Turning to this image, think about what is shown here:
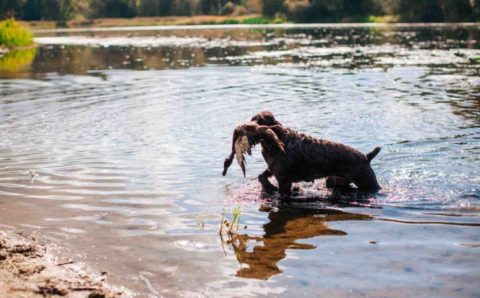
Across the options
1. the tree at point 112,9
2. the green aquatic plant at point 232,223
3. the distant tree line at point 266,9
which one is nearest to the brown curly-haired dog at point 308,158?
the green aquatic plant at point 232,223

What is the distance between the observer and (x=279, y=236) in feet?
20.7

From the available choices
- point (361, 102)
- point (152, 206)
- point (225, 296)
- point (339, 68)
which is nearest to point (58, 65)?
point (339, 68)

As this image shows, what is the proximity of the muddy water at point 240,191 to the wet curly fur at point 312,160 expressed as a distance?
32 cm

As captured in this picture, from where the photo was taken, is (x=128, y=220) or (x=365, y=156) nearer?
(x=128, y=220)

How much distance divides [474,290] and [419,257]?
804 mm

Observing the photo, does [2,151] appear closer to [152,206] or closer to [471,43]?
[152,206]

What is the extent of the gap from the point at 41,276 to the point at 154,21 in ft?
323

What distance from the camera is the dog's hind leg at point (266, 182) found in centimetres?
800

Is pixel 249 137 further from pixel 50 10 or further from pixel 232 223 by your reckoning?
pixel 50 10

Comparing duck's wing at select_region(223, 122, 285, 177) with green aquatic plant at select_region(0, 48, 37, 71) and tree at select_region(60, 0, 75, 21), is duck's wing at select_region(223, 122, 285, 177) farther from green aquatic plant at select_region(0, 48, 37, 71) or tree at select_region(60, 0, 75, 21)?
tree at select_region(60, 0, 75, 21)

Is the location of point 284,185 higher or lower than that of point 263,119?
lower

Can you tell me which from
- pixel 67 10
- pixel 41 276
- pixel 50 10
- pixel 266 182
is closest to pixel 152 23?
pixel 67 10

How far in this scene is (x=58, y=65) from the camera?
2889 centimetres

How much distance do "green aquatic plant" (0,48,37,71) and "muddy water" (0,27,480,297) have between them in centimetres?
963
